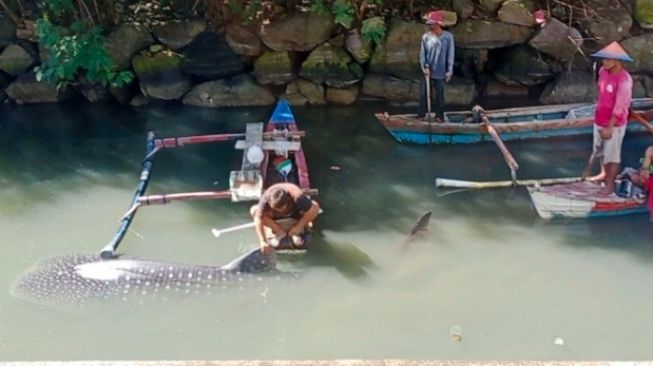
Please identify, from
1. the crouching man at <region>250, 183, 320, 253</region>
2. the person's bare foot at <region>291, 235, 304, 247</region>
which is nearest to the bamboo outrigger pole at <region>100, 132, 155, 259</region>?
the crouching man at <region>250, 183, 320, 253</region>

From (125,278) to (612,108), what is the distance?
17.6 feet

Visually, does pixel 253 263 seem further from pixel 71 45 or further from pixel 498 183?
pixel 71 45

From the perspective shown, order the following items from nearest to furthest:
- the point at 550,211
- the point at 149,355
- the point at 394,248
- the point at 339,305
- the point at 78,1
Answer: the point at 149,355 < the point at 339,305 < the point at 394,248 < the point at 550,211 < the point at 78,1

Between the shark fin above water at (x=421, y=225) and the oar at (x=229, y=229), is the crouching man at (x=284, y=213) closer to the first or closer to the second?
the oar at (x=229, y=229)

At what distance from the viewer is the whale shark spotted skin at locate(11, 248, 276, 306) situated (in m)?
6.86

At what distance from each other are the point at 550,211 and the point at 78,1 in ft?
24.8

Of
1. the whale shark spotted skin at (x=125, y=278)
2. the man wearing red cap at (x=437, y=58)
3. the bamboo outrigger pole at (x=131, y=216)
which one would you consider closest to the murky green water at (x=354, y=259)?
the whale shark spotted skin at (x=125, y=278)

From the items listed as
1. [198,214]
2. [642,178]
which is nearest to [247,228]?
[198,214]

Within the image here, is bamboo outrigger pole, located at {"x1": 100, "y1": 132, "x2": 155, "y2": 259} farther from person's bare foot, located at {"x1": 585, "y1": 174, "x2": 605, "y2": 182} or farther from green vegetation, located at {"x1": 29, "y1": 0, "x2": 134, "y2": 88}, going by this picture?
person's bare foot, located at {"x1": 585, "y1": 174, "x2": 605, "y2": 182}

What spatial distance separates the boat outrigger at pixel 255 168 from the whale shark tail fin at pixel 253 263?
302mm

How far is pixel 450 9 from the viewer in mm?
11539

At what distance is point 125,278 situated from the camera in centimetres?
695

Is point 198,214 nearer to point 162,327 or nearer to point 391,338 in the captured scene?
point 162,327

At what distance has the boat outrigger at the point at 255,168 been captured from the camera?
789 centimetres
